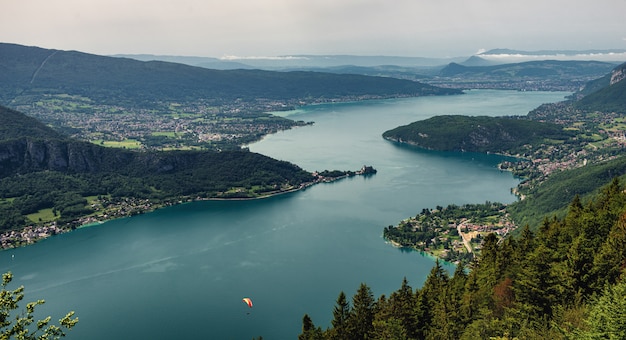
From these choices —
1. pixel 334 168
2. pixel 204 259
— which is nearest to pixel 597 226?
pixel 204 259

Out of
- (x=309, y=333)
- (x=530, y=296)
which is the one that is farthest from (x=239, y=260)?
(x=530, y=296)

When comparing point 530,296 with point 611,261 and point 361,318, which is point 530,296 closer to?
point 611,261

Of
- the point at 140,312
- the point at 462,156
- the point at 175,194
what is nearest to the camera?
the point at 140,312

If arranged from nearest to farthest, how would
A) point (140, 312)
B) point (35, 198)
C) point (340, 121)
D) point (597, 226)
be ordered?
1. point (597, 226)
2. point (140, 312)
3. point (35, 198)
4. point (340, 121)

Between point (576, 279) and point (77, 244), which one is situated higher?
point (576, 279)

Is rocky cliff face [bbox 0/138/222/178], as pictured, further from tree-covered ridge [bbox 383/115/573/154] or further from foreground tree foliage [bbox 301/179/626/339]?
foreground tree foliage [bbox 301/179/626/339]

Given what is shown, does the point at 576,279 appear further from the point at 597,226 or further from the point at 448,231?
the point at 448,231

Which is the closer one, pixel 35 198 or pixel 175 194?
pixel 35 198

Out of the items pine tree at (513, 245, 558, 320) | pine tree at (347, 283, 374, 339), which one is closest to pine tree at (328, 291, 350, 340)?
pine tree at (347, 283, 374, 339)
